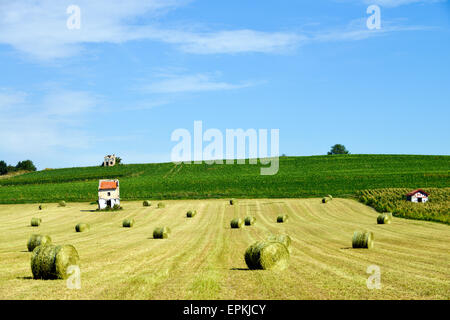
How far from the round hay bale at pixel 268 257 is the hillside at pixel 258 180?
54147 mm

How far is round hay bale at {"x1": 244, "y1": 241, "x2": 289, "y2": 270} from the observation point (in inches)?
726

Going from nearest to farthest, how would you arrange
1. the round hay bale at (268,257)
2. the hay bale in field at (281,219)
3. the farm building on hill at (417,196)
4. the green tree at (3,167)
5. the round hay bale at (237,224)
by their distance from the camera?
the round hay bale at (268,257), the round hay bale at (237,224), the hay bale in field at (281,219), the farm building on hill at (417,196), the green tree at (3,167)

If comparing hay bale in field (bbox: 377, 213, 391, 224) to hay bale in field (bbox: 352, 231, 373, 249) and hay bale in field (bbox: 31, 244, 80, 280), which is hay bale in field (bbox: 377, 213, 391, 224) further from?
hay bale in field (bbox: 31, 244, 80, 280)

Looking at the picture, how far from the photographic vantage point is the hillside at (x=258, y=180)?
7731 centimetres

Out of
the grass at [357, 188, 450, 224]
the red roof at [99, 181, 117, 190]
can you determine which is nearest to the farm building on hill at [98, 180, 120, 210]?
the red roof at [99, 181, 117, 190]

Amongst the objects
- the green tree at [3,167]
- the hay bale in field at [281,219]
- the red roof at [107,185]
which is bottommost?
the hay bale in field at [281,219]

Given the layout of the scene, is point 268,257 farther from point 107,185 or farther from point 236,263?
point 107,185

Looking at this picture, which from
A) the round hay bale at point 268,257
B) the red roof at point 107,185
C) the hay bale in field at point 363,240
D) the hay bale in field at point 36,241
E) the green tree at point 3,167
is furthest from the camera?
the green tree at point 3,167

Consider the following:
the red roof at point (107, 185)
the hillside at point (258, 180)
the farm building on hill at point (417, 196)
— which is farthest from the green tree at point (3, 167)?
the farm building on hill at point (417, 196)

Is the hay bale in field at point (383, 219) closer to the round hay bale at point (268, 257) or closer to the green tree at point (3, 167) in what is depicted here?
the round hay bale at point (268, 257)

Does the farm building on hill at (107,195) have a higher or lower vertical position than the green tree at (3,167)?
lower

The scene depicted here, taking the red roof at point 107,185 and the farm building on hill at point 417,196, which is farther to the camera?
the red roof at point 107,185

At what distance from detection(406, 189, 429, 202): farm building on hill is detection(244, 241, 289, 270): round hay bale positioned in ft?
150
